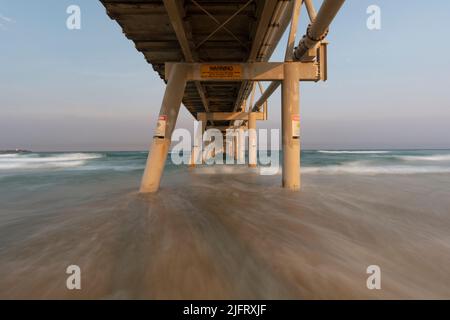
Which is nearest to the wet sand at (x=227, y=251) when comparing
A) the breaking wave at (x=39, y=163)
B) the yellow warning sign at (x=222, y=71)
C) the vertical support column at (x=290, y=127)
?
the vertical support column at (x=290, y=127)

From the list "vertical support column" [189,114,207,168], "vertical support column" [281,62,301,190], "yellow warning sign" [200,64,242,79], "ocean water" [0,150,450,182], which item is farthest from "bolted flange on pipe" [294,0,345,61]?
"vertical support column" [189,114,207,168]

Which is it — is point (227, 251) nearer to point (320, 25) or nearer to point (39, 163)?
point (320, 25)

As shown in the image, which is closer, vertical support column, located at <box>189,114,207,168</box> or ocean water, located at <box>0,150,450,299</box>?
ocean water, located at <box>0,150,450,299</box>

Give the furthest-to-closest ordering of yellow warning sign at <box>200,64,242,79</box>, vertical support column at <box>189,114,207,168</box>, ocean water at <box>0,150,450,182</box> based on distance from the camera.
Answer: vertical support column at <box>189,114,207,168</box> < ocean water at <box>0,150,450,182</box> < yellow warning sign at <box>200,64,242,79</box>

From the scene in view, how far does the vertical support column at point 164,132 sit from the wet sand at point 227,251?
70.3 inches

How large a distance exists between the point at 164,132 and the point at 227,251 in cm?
464

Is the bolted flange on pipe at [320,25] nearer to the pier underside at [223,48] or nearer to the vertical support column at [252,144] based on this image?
the pier underside at [223,48]

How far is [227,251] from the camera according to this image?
2562 millimetres

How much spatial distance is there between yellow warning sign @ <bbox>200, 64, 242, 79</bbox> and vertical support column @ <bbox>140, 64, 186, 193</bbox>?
709 millimetres

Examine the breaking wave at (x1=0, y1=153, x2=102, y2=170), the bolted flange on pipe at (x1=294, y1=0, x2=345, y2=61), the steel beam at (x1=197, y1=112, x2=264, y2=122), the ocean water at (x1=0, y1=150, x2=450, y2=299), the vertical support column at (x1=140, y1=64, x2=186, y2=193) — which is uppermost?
the steel beam at (x1=197, y1=112, x2=264, y2=122)

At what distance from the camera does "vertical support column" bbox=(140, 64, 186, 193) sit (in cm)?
638

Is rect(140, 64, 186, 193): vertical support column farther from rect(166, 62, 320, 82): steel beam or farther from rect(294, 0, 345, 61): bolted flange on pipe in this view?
rect(294, 0, 345, 61): bolted flange on pipe

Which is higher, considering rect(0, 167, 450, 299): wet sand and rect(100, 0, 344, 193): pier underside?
rect(100, 0, 344, 193): pier underside
